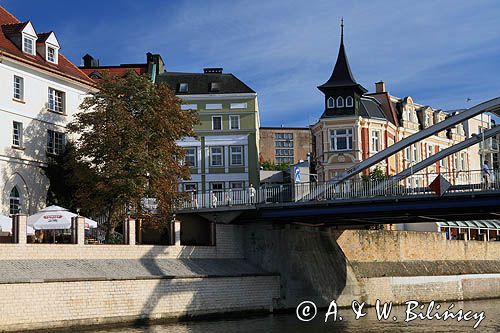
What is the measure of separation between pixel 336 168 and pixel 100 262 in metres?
33.7

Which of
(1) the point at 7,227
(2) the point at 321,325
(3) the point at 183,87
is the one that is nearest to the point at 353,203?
(2) the point at 321,325

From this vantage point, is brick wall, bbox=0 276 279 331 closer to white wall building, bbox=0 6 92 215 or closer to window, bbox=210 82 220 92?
white wall building, bbox=0 6 92 215

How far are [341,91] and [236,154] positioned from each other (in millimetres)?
11466

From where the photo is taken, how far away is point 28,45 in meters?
51.4

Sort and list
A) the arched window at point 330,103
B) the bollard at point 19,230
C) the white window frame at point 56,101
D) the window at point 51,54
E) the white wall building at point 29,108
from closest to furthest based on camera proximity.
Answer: the bollard at point 19,230
the white wall building at point 29,108
the white window frame at point 56,101
the window at point 51,54
the arched window at point 330,103

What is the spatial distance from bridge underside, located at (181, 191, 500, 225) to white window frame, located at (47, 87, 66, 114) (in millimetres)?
10980

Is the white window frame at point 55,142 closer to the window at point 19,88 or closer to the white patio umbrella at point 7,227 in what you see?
the window at point 19,88

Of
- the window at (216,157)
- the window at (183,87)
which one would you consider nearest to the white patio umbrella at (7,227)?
the window at (216,157)

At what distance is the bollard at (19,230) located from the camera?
38.6 m

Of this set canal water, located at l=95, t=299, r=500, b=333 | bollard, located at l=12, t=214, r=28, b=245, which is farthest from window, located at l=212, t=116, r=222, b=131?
bollard, located at l=12, t=214, r=28, b=245

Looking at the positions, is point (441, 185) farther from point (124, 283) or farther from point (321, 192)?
point (124, 283)

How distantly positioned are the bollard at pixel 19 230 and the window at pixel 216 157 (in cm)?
2962

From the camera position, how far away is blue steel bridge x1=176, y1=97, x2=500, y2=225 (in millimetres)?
44656

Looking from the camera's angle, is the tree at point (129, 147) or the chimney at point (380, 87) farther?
the chimney at point (380, 87)
